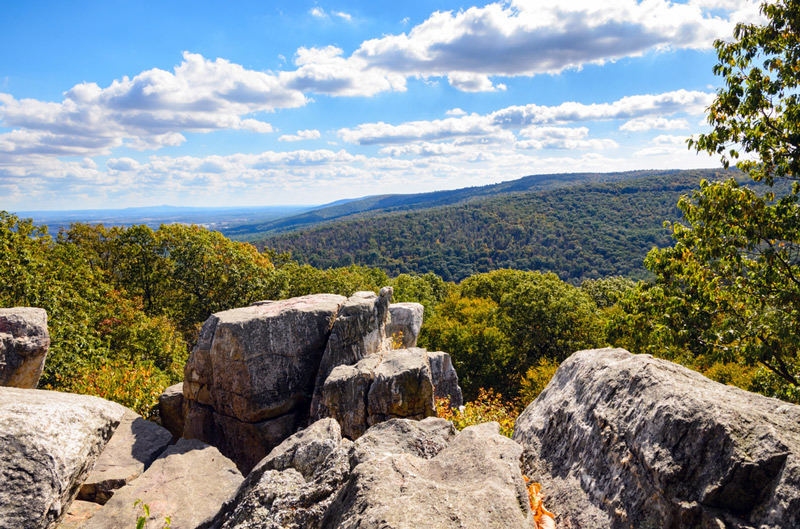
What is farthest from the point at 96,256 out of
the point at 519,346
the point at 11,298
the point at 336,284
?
the point at 519,346

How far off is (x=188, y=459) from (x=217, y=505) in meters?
2.59

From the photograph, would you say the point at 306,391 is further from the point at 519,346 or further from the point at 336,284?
the point at 336,284

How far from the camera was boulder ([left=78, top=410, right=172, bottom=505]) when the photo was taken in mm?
11445

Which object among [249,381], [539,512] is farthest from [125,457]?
[539,512]

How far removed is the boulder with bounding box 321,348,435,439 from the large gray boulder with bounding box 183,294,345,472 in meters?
2.53

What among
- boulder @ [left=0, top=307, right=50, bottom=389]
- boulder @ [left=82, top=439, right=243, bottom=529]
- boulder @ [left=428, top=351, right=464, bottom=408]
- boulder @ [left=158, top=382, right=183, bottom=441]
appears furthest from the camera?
boulder @ [left=428, top=351, right=464, bottom=408]

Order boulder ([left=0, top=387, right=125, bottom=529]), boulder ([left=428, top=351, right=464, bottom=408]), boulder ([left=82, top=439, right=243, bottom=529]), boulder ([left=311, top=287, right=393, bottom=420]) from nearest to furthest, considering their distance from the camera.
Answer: boulder ([left=0, top=387, right=125, bottom=529])
boulder ([left=82, top=439, right=243, bottom=529])
boulder ([left=311, top=287, right=393, bottom=420])
boulder ([left=428, top=351, right=464, bottom=408])

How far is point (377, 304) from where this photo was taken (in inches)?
776

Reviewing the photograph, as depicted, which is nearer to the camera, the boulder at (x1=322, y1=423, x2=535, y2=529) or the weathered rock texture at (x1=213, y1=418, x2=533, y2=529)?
the boulder at (x1=322, y1=423, x2=535, y2=529)

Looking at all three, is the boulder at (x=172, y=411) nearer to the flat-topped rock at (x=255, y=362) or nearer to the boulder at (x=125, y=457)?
the flat-topped rock at (x=255, y=362)

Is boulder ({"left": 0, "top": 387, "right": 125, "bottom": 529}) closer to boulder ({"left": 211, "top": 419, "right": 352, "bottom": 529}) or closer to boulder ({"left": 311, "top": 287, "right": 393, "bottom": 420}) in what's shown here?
boulder ({"left": 211, "top": 419, "right": 352, "bottom": 529})

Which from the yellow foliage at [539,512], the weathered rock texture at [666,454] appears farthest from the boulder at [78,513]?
the weathered rock texture at [666,454]

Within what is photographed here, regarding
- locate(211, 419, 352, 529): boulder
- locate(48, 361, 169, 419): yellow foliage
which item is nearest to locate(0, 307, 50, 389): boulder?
locate(48, 361, 169, 419): yellow foliage

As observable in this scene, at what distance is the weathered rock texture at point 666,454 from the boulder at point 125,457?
1112 centimetres
